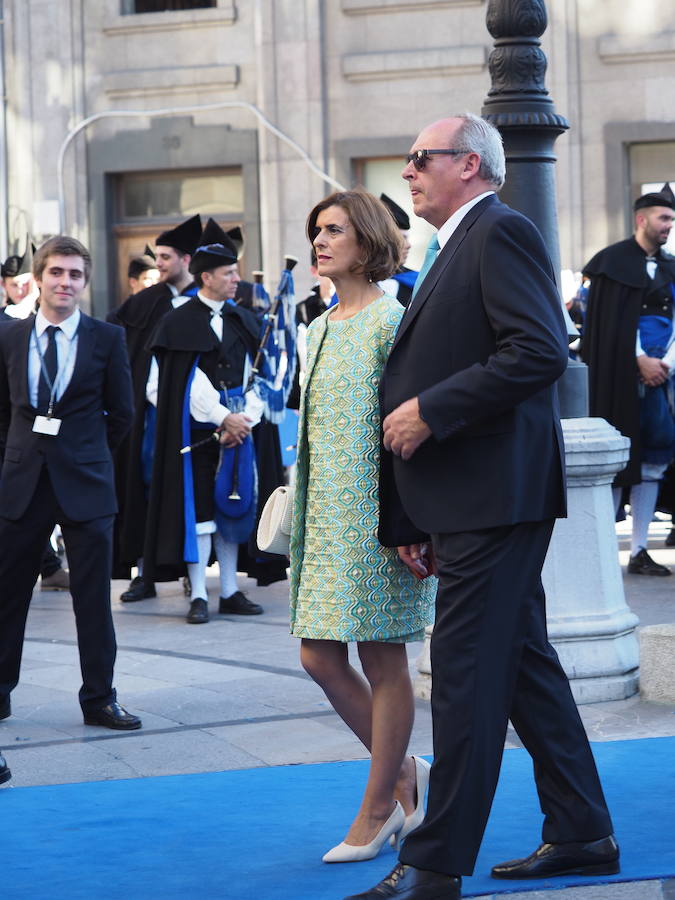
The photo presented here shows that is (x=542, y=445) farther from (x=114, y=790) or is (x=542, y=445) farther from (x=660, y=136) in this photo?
(x=660, y=136)

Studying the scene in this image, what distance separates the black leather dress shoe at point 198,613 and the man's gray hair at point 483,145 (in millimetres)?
5228

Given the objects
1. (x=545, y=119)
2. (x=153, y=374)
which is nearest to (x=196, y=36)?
(x=153, y=374)

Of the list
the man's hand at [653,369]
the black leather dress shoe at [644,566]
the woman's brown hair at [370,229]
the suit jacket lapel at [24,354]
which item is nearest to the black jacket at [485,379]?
the woman's brown hair at [370,229]

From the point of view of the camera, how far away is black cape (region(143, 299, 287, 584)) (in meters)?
9.37

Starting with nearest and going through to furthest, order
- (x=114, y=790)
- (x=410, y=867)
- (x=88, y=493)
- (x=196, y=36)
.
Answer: (x=410, y=867)
(x=114, y=790)
(x=88, y=493)
(x=196, y=36)

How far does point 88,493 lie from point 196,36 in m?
13.4

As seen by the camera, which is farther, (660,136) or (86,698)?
(660,136)

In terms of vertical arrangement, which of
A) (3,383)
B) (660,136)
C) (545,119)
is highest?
(660,136)

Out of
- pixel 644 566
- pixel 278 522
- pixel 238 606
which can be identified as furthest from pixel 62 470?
pixel 644 566

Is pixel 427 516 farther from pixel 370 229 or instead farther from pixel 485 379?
pixel 370 229

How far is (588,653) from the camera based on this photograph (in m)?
6.61

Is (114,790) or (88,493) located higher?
(88,493)

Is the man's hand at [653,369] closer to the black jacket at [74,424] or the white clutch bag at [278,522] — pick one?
the black jacket at [74,424]

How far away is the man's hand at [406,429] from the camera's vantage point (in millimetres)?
4043
